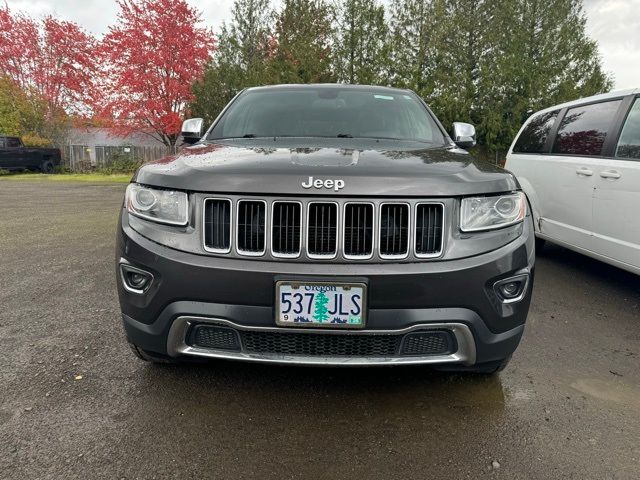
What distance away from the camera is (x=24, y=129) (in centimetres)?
2561

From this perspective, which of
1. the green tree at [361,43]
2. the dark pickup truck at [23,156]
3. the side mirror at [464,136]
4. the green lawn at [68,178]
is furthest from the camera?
the dark pickup truck at [23,156]

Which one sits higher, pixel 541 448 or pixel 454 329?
pixel 454 329

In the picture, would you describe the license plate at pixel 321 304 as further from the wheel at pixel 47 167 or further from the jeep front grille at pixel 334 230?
the wheel at pixel 47 167

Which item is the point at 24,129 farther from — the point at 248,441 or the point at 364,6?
the point at 248,441


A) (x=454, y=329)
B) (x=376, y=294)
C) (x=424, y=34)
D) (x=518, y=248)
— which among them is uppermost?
(x=424, y=34)

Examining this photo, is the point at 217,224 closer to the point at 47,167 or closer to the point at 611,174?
the point at 611,174

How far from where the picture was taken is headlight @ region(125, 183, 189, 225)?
1.99 metres

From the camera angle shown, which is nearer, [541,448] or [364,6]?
[541,448]

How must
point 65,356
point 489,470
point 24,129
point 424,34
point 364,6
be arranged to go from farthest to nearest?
point 24,129
point 424,34
point 364,6
point 65,356
point 489,470

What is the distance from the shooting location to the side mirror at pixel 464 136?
3189 millimetres

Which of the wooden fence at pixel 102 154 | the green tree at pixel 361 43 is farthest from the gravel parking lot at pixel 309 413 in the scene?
the wooden fence at pixel 102 154

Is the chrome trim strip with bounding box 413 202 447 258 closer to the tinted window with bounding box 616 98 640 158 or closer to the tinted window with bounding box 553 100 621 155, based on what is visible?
the tinted window with bounding box 616 98 640 158

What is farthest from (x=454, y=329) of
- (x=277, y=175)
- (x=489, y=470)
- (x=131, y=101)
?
(x=131, y=101)

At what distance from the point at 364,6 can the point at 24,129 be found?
20.7 metres
